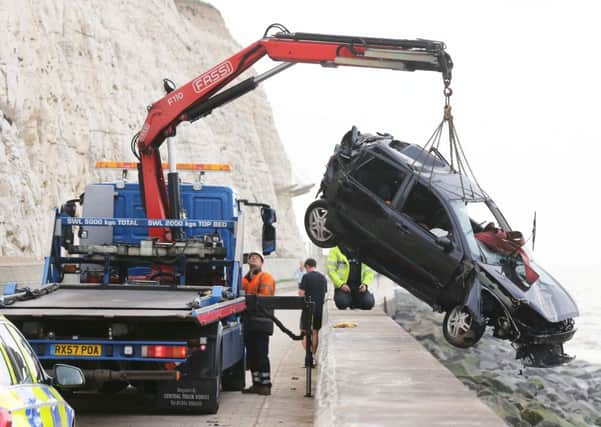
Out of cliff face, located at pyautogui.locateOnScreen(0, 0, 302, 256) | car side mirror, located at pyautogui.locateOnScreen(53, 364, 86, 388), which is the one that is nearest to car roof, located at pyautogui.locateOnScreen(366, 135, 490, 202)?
car side mirror, located at pyautogui.locateOnScreen(53, 364, 86, 388)

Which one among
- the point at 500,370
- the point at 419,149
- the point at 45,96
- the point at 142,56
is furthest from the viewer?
the point at 142,56

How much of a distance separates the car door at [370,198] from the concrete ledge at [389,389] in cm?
149

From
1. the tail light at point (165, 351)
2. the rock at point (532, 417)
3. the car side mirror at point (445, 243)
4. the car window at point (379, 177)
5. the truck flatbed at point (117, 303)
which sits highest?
the car window at point (379, 177)

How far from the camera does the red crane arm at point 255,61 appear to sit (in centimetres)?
1430

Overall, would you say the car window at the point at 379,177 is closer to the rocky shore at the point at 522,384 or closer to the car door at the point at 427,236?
the car door at the point at 427,236

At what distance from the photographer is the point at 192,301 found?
1056 cm

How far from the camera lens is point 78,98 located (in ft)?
135

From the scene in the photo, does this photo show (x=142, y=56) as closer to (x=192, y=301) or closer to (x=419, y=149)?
(x=419, y=149)

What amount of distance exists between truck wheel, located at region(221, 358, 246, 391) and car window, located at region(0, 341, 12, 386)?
26.6ft

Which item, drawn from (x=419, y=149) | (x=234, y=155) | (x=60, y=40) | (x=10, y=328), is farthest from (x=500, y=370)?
(x=234, y=155)

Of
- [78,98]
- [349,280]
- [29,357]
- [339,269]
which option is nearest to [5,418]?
[29,357]

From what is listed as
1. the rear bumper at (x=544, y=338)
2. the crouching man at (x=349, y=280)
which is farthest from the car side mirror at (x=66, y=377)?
the crouching man at (x=349, y=280)

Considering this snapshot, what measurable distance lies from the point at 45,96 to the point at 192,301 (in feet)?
90.6

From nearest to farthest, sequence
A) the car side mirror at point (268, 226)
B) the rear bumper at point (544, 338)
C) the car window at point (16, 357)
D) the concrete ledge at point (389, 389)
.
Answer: the car window at point (16, 357)
the concrete ledge at point (389, 389)
the rear bumper at point (544, 338)
the car side mirror at point (268, 226)
